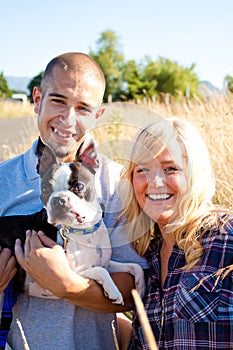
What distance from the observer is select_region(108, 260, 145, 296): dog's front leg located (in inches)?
95.3

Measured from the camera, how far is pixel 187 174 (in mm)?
2314

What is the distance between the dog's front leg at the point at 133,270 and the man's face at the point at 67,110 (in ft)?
1.87

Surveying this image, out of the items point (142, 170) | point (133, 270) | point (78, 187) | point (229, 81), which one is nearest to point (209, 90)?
point (229, 81)

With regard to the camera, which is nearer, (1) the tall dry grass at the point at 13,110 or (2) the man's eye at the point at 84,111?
(2) the man's eye at the point at 84,111

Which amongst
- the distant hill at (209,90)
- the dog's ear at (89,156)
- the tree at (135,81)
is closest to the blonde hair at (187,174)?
the dog's ear at (89,156)

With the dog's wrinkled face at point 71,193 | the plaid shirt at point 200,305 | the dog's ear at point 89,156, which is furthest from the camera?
the dog's ear at point 89,156

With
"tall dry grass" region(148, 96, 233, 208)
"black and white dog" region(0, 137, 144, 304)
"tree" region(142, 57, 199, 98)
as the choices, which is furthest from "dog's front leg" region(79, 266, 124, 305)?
"tree" region(142, 57, 199, 98)

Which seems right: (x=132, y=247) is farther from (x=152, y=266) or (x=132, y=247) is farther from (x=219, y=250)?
(x=219, y=250)

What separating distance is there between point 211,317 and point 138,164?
0.77m

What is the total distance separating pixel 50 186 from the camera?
2268mm

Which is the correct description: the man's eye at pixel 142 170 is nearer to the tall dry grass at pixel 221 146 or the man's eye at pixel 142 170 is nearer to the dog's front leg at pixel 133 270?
the dog's front leg at pixel 133 270

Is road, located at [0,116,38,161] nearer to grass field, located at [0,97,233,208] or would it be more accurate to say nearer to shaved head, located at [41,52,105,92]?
grass field, located at [0,97,233,208]

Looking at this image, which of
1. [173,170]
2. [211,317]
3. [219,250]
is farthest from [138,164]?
[211,317]

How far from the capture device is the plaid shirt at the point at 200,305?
6.89ft
